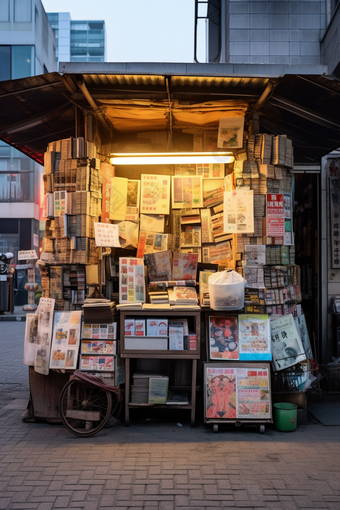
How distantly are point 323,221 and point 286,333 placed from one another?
9.76ft

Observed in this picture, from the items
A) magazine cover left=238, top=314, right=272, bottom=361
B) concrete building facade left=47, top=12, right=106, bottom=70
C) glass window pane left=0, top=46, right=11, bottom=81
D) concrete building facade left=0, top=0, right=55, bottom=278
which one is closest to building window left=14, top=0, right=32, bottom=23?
concrete building facade left=0, top=0, right=55, bottom=278

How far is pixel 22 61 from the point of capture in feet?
86.0

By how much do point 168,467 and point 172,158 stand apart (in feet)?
13.2

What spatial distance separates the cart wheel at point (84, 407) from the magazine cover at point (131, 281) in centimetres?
115

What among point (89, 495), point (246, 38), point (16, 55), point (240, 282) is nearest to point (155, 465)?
point (89, 495)

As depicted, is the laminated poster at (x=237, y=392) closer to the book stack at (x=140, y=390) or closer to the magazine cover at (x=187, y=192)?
the book stack at (x=140, y=390)

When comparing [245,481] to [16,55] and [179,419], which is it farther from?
[16,55]

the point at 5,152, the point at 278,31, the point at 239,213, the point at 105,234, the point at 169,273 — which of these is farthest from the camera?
the point at 5,152

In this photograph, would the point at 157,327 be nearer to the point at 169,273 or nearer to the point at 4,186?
the point at 169,273

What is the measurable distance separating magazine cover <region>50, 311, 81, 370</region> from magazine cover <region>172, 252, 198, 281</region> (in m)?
1.46

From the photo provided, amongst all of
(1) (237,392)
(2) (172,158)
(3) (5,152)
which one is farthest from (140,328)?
(3) (5,152)

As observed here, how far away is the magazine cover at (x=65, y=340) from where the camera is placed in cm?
605

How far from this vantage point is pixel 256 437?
5.64m

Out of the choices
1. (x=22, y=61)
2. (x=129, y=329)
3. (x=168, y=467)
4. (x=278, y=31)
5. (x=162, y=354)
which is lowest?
(x=168, y=467)
